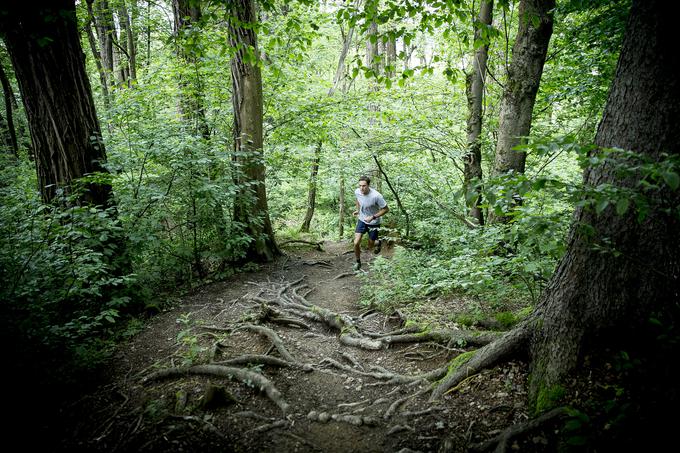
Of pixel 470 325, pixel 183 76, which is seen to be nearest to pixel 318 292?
pixel 470 325

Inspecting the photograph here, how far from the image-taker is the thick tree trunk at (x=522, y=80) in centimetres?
594

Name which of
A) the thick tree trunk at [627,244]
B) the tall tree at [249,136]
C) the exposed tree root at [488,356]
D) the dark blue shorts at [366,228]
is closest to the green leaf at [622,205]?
the thick tree trunk at [627,244]

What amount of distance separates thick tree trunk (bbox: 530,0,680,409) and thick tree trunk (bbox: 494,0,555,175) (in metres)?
3.50

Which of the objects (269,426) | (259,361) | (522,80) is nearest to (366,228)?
(522,80)

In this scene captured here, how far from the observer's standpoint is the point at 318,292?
816cm

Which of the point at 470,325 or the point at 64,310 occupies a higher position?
the point at 64,310

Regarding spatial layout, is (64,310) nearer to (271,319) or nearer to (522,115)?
(271,319)

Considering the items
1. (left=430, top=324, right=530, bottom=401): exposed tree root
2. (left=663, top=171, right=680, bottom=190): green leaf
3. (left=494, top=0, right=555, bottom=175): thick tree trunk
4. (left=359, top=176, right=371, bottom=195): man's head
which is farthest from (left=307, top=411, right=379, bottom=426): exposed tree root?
(left=359, top=176, right=371, bottom=195): man's head

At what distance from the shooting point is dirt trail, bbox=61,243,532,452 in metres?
2.96

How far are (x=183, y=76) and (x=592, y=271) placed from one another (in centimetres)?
1008

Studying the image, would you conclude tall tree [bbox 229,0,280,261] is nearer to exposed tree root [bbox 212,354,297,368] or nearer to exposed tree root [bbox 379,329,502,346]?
exposed tree root [bbox 212,354,297,368]

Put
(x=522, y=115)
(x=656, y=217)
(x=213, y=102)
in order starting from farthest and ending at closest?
(x=213, y=102) < (x=522, y=115) < (x=656, y=217)

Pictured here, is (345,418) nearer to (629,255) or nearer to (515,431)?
(515,431)

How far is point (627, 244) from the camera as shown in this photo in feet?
8.15
